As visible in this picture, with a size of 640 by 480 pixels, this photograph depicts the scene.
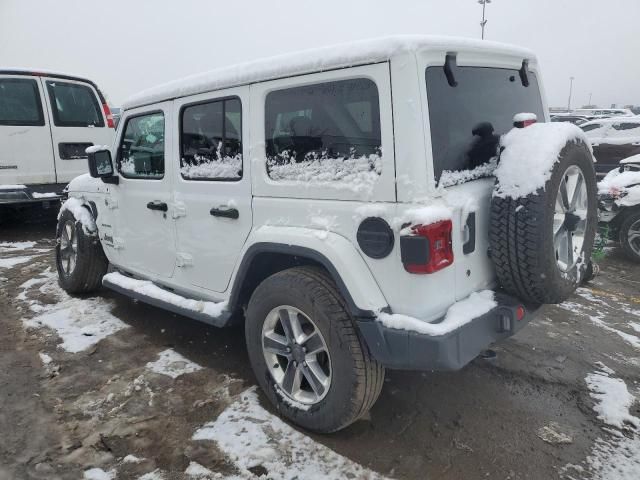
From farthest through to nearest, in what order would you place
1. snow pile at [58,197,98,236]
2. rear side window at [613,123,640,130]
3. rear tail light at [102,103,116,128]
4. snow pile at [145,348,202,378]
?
rear side window at [613,123,640,130] → rear tail light at [102,103,116,128] → snow pile at [58,197,98,236] → snow pile at [145,348,202,378]

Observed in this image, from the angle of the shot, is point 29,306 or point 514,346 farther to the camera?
point 29,306

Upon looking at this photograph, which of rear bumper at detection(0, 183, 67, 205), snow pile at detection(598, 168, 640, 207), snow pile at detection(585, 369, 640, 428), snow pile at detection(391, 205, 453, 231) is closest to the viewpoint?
snow pile at detection(391, 205, 453, 231)

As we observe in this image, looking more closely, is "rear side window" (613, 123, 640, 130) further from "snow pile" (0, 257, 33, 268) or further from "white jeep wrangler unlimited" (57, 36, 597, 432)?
"snow pile" (0, 257, 33, 268)

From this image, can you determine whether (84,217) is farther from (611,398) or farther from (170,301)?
(611,398)

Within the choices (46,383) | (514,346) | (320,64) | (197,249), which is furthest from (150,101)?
(514,346)

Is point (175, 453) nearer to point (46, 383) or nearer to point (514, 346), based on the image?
point (46, 383)

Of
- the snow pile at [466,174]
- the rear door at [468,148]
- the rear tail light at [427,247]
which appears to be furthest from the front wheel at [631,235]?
the rear tail light at [427,247]

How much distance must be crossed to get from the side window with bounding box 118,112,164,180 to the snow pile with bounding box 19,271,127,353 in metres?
1.29

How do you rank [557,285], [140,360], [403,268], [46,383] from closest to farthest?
[403,268] → [557,285] → [46,383] → [140,360]

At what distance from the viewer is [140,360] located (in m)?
3.59

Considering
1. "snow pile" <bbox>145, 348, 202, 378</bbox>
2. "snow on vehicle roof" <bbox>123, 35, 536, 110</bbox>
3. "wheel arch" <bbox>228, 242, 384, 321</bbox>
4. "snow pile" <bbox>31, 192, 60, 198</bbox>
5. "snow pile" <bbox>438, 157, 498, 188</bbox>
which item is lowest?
"snow pile" <bbox>145, 348, 202, 378</bbox>

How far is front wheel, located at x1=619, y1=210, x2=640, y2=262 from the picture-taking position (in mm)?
5965

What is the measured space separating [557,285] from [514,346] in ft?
4.57

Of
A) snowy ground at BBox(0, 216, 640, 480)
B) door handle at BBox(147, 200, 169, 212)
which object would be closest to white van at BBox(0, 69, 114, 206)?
snowy ground at BBox(0, 216, 640, 480)
